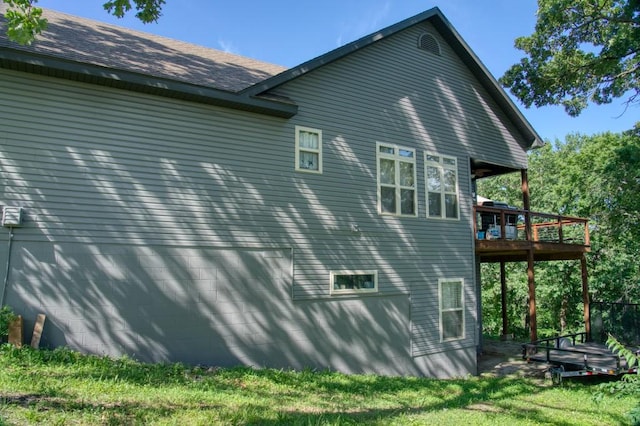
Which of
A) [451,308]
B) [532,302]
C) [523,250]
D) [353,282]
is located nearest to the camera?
[353,282]

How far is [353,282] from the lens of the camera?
10.0 meters

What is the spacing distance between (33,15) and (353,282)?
731 cm

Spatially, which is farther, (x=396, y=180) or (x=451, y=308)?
(x=451, y=308)

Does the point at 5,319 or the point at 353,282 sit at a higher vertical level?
the point at 353,282

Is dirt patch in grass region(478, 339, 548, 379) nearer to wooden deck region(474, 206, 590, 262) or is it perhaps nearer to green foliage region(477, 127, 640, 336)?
wooden deck region(474, 206, 590, 262)

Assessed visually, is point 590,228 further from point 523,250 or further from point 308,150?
point 308,150

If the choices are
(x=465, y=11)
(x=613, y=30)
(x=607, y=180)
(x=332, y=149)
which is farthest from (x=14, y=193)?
(x=607, y=180)

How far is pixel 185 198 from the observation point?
26.8 ft

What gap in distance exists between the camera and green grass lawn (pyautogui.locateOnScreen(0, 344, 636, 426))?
4.84m

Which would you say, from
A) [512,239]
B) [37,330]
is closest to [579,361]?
[512,239]

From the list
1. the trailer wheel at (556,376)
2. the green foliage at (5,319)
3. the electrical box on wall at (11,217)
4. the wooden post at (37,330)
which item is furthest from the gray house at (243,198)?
the trailer wheel at (556,376)

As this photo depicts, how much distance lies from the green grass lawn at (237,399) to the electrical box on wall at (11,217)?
1.79 metres

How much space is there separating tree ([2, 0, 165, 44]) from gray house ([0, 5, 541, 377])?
76 centimetres

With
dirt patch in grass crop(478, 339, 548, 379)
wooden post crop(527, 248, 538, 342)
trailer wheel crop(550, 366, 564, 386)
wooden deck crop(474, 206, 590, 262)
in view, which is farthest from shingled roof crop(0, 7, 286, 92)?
dirt patch in grass crop(478, 339, 548, 379)
